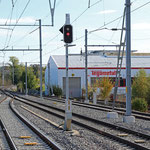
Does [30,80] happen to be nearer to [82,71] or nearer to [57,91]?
[82,71]

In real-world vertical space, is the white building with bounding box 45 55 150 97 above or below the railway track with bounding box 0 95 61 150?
above

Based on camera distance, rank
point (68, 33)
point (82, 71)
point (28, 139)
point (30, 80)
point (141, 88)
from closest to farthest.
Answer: point (28, 139) < point (68, 33) < point (141, 88) < point (82, 71) < point (30, 80)

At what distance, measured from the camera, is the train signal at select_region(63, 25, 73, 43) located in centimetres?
1513

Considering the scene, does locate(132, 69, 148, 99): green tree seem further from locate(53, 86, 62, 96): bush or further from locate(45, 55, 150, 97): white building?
locate(53, 86, 62, 96): bush

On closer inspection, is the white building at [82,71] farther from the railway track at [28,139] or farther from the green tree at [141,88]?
the railway track at [28,139]

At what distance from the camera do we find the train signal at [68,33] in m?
15.1

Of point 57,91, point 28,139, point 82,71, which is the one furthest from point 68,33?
point 82,71

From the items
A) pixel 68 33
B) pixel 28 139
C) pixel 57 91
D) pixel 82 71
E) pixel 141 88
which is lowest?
pixel 28 139

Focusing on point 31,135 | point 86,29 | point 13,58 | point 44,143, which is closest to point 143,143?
point 44,143

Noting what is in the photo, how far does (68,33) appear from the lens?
15164mm

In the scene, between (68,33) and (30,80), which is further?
(30,80)

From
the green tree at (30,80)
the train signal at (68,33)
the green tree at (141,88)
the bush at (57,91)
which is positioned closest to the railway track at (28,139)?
the train signal at (68,33)

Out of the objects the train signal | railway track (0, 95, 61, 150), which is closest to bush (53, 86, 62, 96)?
railway track (0, 95, 61, 150)

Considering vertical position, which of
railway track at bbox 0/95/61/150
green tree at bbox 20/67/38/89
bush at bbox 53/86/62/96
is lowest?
railway track at bbox 0/95/61/150
